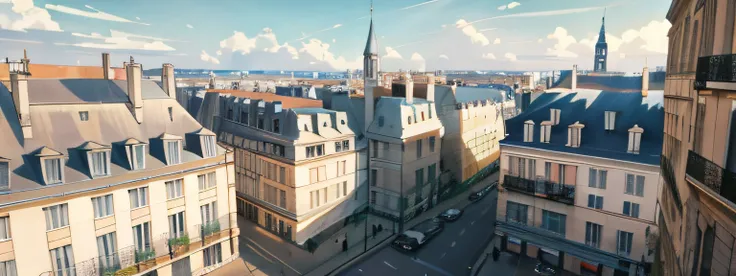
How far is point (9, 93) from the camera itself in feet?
75.1

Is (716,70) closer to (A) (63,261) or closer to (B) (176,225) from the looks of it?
(B) (176,225)

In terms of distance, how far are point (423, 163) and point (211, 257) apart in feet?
66.1

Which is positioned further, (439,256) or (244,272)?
(439,256)

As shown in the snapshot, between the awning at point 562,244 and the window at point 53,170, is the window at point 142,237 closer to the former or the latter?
the window at point 53,170

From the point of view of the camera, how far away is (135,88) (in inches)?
1022

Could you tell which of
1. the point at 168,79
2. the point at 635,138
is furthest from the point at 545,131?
the point at 168,79

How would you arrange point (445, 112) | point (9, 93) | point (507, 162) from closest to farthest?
1. point (9, 93)
2. point (507, 162)
3. point (445, 112)

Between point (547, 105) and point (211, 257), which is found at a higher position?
point (547, 105)

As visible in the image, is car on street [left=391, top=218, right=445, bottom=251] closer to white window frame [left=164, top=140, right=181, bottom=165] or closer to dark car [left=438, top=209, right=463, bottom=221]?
dark car [left=438, top=209, right=463, bottom=221]

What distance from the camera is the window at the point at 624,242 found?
84.8 feet

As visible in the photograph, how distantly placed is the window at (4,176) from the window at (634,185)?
33685 mm

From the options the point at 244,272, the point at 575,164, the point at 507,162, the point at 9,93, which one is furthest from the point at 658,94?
the point at 9,93

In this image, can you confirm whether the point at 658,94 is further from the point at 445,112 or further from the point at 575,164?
the point at 445,112

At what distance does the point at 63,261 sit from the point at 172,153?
7643 millimetres
